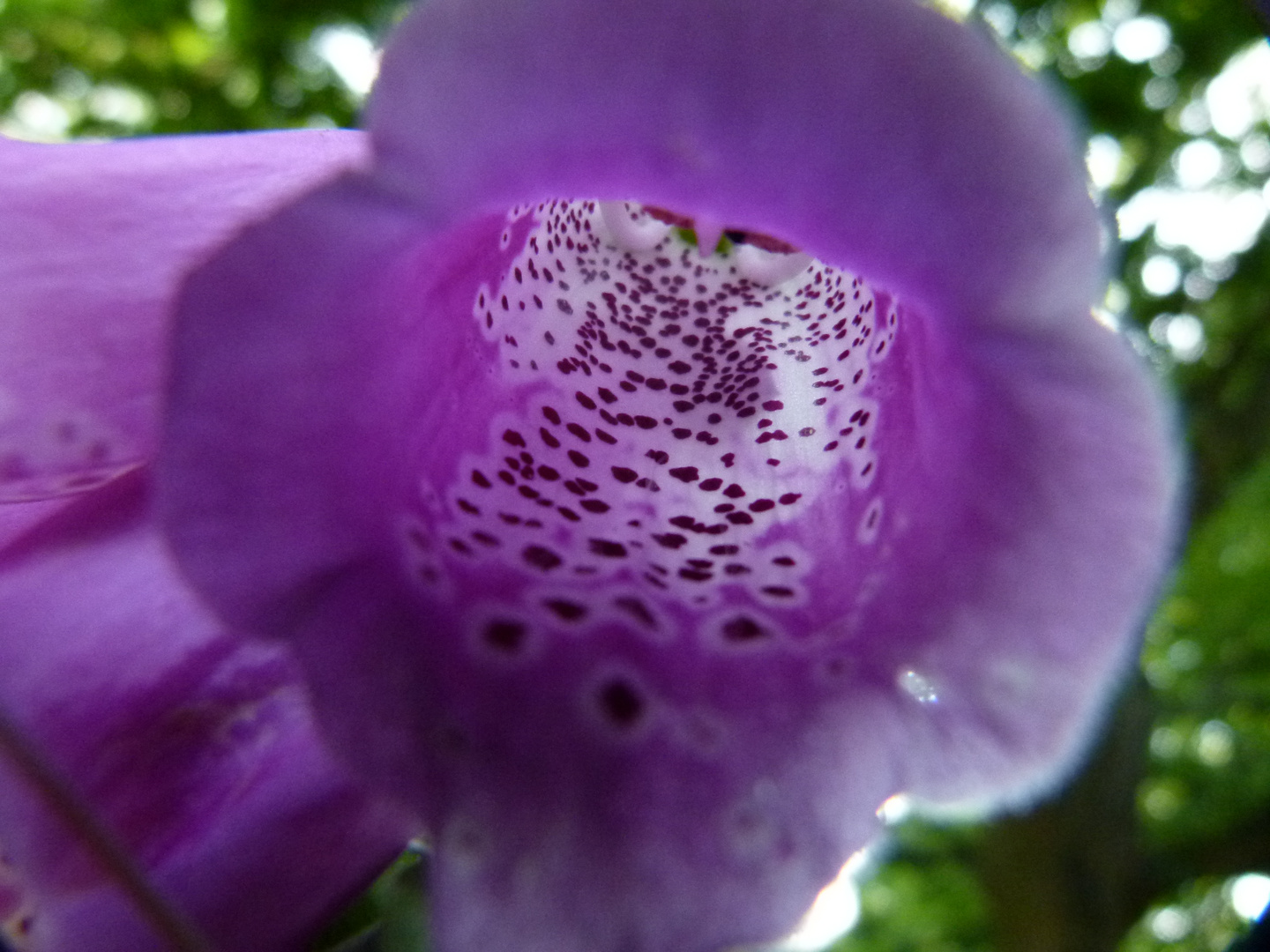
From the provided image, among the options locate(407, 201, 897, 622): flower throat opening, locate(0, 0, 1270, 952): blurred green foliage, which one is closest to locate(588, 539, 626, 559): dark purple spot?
locate(407, 201, 897, 622): flower throat opening

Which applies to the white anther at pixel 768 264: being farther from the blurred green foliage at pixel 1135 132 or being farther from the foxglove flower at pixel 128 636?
the blurred green foliage at pixel 1135 132

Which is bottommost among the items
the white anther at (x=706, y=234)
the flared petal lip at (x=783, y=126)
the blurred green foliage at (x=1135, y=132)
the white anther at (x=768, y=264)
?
the blurred green foliage at (x=1135, y=132)

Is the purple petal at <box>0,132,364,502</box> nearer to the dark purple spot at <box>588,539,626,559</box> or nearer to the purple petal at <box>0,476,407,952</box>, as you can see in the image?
the purple petal at <box>0,476,407,952</box>

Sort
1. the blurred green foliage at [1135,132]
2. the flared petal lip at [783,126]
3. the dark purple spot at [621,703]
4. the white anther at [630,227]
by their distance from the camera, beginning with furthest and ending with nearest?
the blurred green foliage at [1135,132], the white anther at [630,227], the dark purple spot at [621,703], the flared petal lip at [783,126]

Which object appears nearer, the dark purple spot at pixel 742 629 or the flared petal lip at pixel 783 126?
the flared petal lip at pixel 783 126

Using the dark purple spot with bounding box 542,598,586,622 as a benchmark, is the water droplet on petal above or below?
above

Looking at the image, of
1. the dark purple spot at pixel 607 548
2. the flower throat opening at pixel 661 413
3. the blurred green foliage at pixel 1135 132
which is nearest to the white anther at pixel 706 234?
the flower throat opening at pixel 661 413

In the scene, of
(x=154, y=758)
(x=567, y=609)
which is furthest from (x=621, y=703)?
(x=154, y=758)

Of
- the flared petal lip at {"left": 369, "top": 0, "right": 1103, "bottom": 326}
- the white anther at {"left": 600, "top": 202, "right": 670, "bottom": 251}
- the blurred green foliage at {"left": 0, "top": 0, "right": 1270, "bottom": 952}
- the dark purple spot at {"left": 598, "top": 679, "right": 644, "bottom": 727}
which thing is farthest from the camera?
the blurred green foliage at {"left": 0, "top": 0, "right": 1270, "bottom": 952}

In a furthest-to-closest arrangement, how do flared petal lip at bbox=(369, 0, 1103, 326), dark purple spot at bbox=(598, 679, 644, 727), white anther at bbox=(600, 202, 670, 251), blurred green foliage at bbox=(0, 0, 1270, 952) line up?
blurred green foliage at bbox=(0, 0, 1270, 952) → white anther at bbox=(600, 202, 670, 251) → dark purple spot at bbox=(598, 679, 644, 727) → flared petal lip at bbox=(369, 0, 1103, 326)
